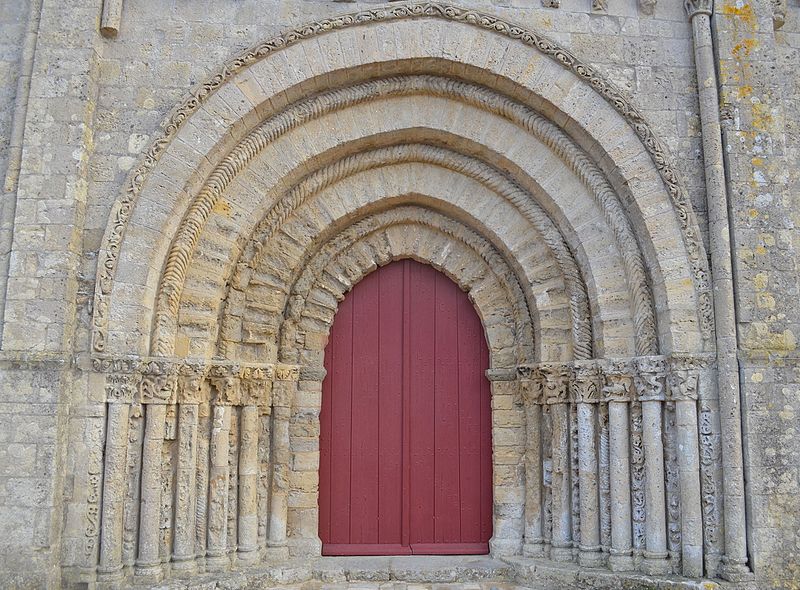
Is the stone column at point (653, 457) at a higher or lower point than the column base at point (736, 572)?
higher

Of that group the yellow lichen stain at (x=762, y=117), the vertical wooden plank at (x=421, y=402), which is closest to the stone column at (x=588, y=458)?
the vertical wooden plank at (x=421, y=402)

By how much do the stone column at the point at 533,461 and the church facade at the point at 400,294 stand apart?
32 mm

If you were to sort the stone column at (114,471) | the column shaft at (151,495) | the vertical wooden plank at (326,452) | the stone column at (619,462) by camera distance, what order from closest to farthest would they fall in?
1. the stone column at (114,471)
2. the column shaft at (151,495)
3. the stone column at (619,462)
4. the vertical wooden plank at (326,452)

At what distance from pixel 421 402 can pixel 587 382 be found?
4.62ft

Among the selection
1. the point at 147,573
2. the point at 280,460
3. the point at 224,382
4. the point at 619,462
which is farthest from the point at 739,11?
the point at 147,573

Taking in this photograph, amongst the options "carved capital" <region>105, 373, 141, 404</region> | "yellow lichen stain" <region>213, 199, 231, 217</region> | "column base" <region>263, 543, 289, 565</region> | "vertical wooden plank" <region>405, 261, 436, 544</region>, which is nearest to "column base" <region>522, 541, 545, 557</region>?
"vertical wooden plank" <region>405, 261, 436, 544</region>

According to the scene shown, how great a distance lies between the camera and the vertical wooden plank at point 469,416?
5.99 m

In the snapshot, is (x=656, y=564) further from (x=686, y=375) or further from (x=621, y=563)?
(x=686, y=375)

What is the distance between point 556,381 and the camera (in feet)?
18.6

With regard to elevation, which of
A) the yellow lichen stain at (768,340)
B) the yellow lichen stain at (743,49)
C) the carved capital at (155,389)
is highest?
the yellow lichen stain at (743,49)

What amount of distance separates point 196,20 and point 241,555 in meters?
4.07

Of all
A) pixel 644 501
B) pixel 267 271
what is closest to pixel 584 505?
pixel 644 501

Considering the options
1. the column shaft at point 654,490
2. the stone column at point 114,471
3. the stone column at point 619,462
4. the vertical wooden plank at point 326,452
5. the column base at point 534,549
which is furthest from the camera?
the vertical wooden plank at point 326,452

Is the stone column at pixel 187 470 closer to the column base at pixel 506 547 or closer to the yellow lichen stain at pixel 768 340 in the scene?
the column base at pixel 506 547
